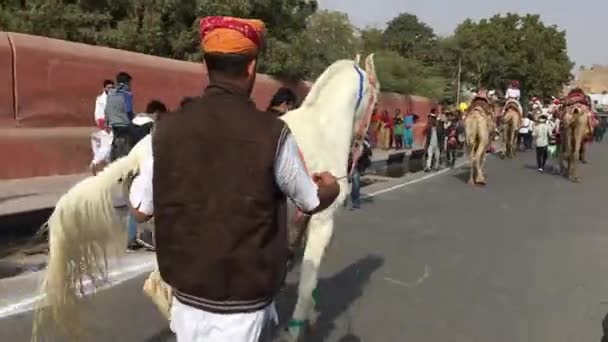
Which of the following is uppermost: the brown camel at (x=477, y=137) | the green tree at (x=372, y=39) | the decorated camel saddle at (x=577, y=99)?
the green tree at (x=372, y=39)

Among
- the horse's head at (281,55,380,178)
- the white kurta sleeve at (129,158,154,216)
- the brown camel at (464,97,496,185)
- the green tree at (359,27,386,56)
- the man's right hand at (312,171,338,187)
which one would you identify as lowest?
the brown camel at (464,97,496,185)

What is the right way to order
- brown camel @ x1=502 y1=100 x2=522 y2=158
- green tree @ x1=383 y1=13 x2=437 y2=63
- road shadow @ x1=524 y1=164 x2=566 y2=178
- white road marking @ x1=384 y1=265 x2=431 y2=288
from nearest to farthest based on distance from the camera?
white road marking @ x1=384 y1=265 x2=431 y2=288 → road shadow @ x1=524 y1=164 x2=566 y2=178 → brown camel @ x1=502 y1=100 x2=522 y2=158 → green tree @ x1=383 y1=13 x2=437 y2=63

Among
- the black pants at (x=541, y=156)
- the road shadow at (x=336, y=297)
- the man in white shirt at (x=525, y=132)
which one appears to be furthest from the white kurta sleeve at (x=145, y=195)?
the man in white shirt at (x=525, y=132)

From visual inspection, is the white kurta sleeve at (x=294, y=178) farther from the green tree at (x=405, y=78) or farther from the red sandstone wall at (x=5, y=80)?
the green tree at (x=405, y=78)

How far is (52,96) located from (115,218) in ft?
35.9

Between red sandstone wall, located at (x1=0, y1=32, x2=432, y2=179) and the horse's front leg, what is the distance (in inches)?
343

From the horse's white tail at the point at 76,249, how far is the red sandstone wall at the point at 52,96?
9729mm

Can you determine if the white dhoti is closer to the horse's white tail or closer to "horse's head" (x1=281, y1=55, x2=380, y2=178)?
the horse's white tail

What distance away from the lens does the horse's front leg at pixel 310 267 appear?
5.38 metres

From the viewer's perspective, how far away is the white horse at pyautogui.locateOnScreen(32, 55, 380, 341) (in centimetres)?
341

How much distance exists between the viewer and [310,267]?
17.8 ft

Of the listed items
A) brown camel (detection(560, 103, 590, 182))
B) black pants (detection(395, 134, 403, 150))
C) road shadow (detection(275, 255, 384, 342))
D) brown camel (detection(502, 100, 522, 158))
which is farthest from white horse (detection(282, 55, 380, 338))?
black pants (detection(395, 134, 403, 150))

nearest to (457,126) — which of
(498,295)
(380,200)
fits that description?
(380,200)

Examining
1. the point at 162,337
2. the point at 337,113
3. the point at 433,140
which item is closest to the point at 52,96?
the point at 162,337
